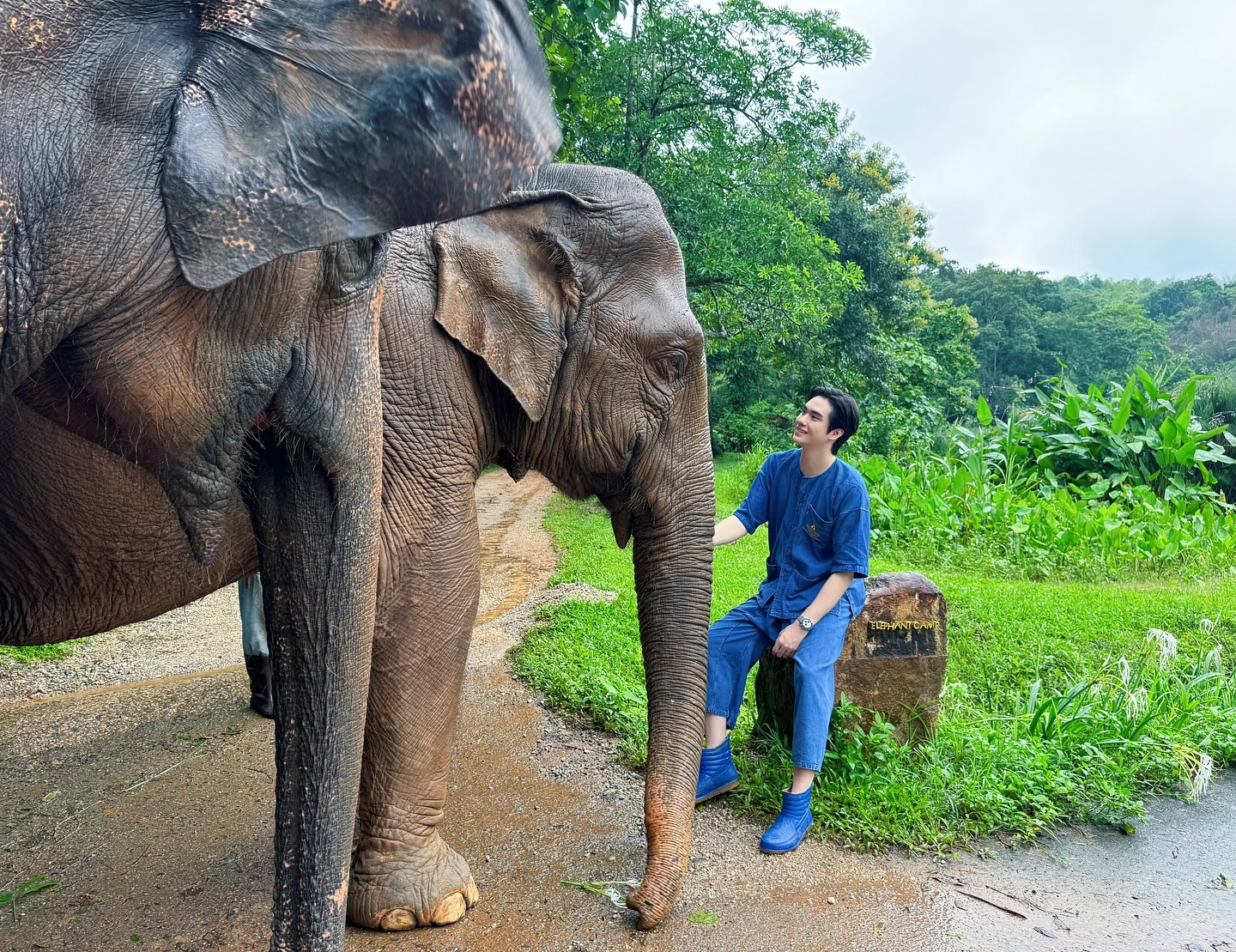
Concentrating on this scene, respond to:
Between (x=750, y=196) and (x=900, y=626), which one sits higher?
(x=750, y=196)

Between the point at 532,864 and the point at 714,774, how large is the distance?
0.88 metres

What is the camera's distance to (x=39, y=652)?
18.7ft

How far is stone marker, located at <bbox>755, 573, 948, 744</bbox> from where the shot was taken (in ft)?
13.2

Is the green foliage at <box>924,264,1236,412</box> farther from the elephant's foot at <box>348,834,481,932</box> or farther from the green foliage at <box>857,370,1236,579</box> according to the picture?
the elephant's foot at <box>348,834,481,932</box>

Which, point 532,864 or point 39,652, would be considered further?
point 39,652

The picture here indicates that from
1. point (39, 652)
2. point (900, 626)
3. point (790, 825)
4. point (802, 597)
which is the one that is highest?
point (802, 597)

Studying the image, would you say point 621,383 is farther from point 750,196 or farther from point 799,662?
point 750,196

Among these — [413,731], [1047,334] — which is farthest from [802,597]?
[1047,334]

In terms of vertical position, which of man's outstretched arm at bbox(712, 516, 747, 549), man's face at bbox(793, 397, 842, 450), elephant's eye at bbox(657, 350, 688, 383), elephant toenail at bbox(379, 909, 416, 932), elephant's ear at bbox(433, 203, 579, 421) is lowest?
elephant toenail at bbox(379, 909, 416, 932)

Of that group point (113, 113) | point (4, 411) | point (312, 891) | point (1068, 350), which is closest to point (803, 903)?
point (312, 891)

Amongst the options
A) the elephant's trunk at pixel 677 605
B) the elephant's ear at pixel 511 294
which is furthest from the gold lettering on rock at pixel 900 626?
the elephant's ear at pixel 511 294

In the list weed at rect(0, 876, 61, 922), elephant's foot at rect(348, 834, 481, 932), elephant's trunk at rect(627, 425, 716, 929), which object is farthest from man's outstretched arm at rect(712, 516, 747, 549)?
weed at rect(0, 876, 61, 922)

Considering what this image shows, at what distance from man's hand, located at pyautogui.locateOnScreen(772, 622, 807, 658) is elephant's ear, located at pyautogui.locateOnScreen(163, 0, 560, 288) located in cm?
263

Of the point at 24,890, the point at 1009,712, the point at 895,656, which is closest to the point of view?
the point at 24,890
